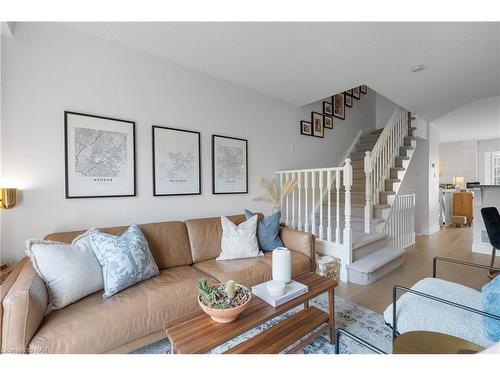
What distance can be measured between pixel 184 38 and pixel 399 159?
158 inches

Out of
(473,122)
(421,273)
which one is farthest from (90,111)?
(473,122)

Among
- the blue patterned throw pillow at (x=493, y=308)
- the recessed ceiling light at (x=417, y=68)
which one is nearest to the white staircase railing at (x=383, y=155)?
the recessed ceiling light at (x=417, y=68)

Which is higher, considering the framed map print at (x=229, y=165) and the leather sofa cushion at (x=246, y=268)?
the framed map print at (x=229, y=165)

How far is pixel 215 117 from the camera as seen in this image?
2.77m

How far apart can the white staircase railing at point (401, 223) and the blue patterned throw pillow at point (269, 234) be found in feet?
6.78

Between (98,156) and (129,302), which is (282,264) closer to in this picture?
(129,302)

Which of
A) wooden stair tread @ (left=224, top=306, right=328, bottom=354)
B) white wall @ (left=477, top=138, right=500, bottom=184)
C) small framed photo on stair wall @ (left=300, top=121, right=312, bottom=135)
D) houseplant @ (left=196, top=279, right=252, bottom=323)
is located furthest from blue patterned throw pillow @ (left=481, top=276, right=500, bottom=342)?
white wall @ (left=477, top=138, right=500, bottom=184)

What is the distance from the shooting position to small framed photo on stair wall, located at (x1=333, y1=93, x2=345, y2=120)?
4.27m

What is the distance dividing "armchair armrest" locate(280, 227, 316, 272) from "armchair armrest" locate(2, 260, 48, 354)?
1.97 metres

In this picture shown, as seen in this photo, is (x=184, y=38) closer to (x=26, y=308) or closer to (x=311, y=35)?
(x=311, y=35)

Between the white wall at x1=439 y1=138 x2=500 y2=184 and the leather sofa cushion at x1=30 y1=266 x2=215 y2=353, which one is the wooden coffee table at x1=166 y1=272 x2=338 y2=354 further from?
the white wall at x1=439 y1=138 x2=500 y2=184

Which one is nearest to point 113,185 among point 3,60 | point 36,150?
point 36,150

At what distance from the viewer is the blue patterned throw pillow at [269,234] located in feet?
7.98

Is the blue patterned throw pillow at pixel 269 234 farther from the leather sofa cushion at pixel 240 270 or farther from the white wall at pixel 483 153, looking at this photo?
the white wall at pixel 483 153
